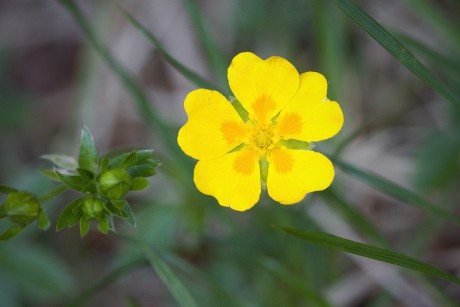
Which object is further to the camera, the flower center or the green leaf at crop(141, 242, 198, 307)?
the green leaf at crop(141, 242, 198, 307)

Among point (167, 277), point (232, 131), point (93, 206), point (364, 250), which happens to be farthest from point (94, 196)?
point (364, 250)

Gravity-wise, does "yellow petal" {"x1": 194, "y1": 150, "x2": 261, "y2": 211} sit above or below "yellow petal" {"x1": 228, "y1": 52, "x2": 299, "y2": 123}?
below

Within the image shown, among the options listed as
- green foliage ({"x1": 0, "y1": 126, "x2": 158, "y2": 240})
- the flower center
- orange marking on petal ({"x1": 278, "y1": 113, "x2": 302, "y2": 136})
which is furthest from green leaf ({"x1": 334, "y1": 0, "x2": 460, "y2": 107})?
green foliage ({"x1": 0, "y1": 126, "x2": 158, "y2": 240})

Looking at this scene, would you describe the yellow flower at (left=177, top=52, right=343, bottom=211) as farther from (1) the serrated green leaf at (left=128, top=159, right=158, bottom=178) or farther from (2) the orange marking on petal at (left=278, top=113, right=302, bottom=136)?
(1) the serrated green leaf at (left=128, top=159, right=158, bottom=178)

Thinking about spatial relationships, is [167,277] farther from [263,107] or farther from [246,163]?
[263,107]

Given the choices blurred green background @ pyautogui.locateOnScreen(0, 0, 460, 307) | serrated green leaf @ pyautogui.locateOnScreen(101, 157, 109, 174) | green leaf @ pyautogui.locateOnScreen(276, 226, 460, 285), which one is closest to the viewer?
green leaf @ pyautogui.locateOnScreen(276, 226, 460, 285)

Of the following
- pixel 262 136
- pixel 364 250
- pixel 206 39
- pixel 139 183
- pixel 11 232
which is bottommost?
pixel 11 232

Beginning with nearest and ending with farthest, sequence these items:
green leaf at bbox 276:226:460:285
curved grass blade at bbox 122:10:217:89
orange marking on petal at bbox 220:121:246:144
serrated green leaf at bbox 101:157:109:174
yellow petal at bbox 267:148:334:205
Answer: green leaf at bbox 276:226:460:285, yellow petal at bbox 267:148:334:205, serrated green leaf at bbox 101:157:109:174, orange marking on petal at bbox 220:121:246:144, curved grass blade at bbox 122:10:217:89

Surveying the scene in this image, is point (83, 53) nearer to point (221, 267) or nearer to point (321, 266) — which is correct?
point (221, 267)

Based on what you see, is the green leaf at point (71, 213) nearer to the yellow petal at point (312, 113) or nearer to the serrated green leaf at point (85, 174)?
the serrated green leaf at point (85, 174)
